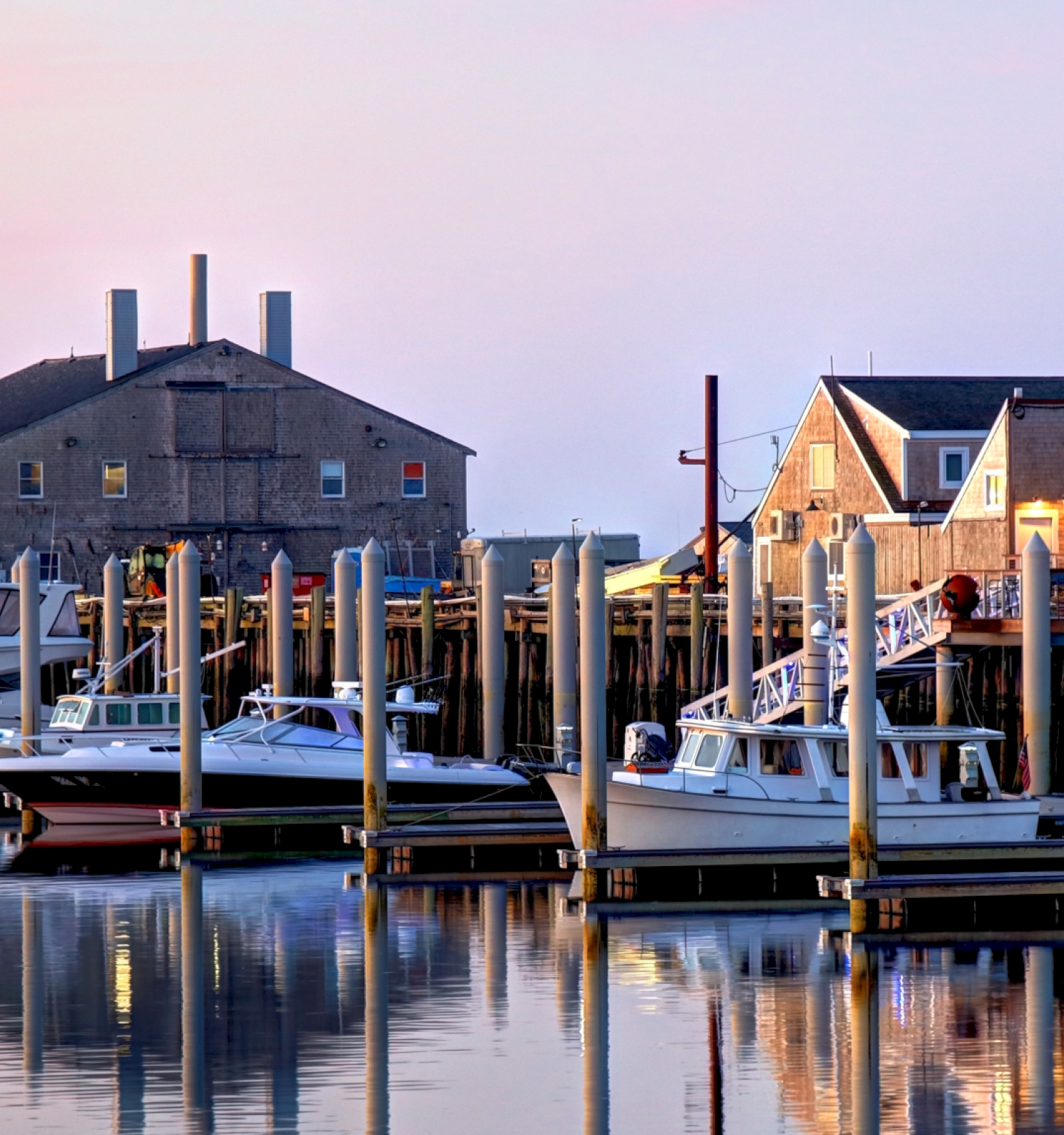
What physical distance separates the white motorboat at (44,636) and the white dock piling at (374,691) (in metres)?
16.6

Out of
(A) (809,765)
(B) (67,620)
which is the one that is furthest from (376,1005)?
(B) (67,620)

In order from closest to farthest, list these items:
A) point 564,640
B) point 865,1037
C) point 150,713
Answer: point 865,1037 → point 564,640 → point 150,713

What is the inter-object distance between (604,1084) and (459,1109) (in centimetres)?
150

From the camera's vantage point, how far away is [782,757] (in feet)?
96.8

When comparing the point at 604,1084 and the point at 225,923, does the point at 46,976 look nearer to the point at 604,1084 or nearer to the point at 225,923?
the point at 225,923

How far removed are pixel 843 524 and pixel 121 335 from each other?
86.1ft

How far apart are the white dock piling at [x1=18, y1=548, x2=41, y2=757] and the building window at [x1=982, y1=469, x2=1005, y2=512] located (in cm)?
1809

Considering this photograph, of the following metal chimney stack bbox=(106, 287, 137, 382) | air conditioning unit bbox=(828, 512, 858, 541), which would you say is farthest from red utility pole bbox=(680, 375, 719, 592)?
metal chimney stack bbox=(106, 287, 137, 382)

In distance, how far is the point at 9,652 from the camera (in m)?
46.8

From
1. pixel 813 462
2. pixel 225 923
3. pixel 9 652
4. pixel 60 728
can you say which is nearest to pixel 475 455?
pixel 813 462

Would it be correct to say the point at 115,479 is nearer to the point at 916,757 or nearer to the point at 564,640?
the point at 564,640

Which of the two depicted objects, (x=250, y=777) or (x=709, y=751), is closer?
(x=709, y=751)

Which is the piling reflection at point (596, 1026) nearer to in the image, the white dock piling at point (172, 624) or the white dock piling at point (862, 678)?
the white dock piling at point (862, 678)

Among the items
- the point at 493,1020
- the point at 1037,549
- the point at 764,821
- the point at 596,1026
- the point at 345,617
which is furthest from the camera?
the point at 345,617
